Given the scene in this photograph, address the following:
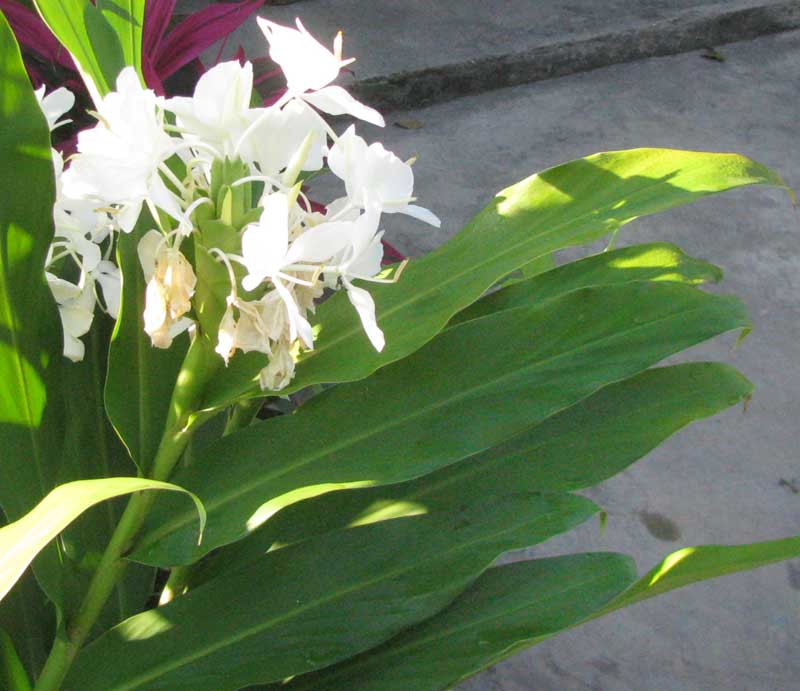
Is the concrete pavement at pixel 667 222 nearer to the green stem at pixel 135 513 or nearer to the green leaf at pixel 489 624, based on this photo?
the green leaf at pixel 489 624

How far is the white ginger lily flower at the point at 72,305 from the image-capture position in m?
0.64

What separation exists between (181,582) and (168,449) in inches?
8.2

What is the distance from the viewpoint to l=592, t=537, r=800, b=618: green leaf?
2.23 feet

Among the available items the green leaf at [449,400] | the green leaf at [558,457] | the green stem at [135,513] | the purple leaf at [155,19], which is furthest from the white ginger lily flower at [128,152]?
the purple leaf at [155,19]

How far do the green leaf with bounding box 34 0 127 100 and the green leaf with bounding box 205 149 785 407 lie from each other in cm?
21

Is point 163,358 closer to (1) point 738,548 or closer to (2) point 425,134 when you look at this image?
(1) point 738,548

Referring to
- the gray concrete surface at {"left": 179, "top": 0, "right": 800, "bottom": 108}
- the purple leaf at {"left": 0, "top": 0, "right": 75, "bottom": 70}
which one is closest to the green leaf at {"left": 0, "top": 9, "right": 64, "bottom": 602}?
the purple leaf at {"left": 0, "top": 0, "right": 75, "bottom": 70}

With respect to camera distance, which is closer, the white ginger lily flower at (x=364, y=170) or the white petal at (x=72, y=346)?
the white ginger lily flower at (x=364, y=170)

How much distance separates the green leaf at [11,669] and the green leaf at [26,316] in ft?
0.23

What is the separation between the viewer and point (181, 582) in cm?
81

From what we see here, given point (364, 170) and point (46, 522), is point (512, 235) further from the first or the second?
point (46, 522)

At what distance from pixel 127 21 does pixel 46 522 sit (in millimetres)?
407

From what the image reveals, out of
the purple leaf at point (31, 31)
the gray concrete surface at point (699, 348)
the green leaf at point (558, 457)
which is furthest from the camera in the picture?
the gray concrete surface at point (699, 348)

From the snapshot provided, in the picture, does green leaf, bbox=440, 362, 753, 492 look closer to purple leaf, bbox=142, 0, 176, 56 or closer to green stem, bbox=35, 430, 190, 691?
green stem, bbox=35, 430, 190, 691
